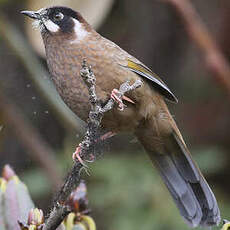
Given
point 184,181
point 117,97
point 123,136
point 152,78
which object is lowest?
point 123,136

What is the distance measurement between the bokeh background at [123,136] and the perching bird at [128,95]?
0.75 meters

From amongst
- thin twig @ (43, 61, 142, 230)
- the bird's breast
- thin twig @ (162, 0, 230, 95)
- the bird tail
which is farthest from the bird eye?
thin twig @ (162, 0, 230, 95)

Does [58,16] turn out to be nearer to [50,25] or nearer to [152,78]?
[50,25]

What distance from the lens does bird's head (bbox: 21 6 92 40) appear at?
2994mm

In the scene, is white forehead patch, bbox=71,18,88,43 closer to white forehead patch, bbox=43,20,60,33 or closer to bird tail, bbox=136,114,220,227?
white forehead patch, bbox=43,20,60,33

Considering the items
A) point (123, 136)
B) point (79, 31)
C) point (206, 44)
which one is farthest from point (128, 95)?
point (123, 136)

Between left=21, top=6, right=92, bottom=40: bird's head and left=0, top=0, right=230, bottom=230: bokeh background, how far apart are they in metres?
0.70

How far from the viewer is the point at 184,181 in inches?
123

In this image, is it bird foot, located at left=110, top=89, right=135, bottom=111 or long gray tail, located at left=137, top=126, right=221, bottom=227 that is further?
long gray tail, located at left=137, top=126, right=221, bottom=227

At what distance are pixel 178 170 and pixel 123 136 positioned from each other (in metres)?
1.83

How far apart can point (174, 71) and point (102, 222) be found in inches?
54.4

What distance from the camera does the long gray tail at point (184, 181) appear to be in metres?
2.95

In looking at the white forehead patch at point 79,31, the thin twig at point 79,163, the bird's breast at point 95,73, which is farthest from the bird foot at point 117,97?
the white forehead patch at point 79,31

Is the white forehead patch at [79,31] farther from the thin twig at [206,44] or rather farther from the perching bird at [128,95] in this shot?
the thin twig at [206,44]
